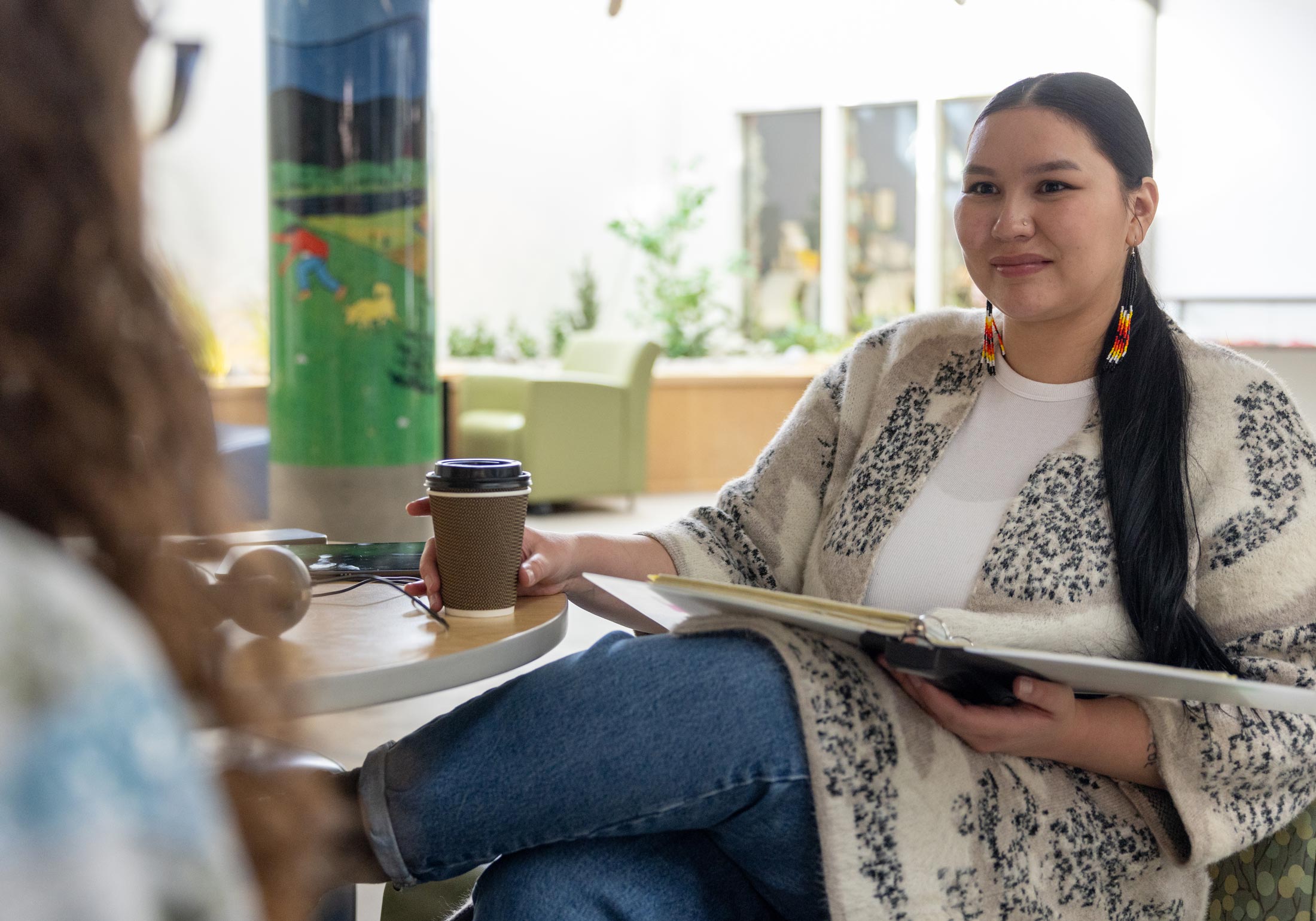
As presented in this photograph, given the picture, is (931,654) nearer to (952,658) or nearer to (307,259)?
(952,658)

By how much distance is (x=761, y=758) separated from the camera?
42.0 inches

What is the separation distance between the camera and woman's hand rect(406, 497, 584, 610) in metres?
1.25

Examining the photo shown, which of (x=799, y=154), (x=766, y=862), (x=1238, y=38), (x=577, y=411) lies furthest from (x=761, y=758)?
(x=799, y=154)

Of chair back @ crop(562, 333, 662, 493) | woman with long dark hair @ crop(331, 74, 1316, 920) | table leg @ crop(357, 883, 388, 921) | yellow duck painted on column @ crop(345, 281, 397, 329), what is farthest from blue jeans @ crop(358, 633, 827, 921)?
chair back @ crop(562, 333, 662, 493)

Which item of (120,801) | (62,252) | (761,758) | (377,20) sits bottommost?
(761,758)

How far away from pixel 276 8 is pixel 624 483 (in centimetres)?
367

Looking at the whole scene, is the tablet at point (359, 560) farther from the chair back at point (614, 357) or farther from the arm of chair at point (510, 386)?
the chair back at point (614, 357)

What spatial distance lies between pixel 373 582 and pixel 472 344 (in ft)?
24.8

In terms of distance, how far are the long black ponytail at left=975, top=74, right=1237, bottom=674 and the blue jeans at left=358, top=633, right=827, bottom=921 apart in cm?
44

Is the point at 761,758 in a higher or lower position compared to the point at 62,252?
lower

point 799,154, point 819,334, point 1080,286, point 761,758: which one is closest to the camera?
point 761,758

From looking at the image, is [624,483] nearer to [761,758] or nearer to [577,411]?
[577,411]

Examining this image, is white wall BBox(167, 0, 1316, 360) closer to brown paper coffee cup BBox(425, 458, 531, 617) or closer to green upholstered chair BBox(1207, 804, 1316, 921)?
brown paper coffee cup BBox(425, 458, 531, 617)

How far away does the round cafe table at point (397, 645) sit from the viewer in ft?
2.91
